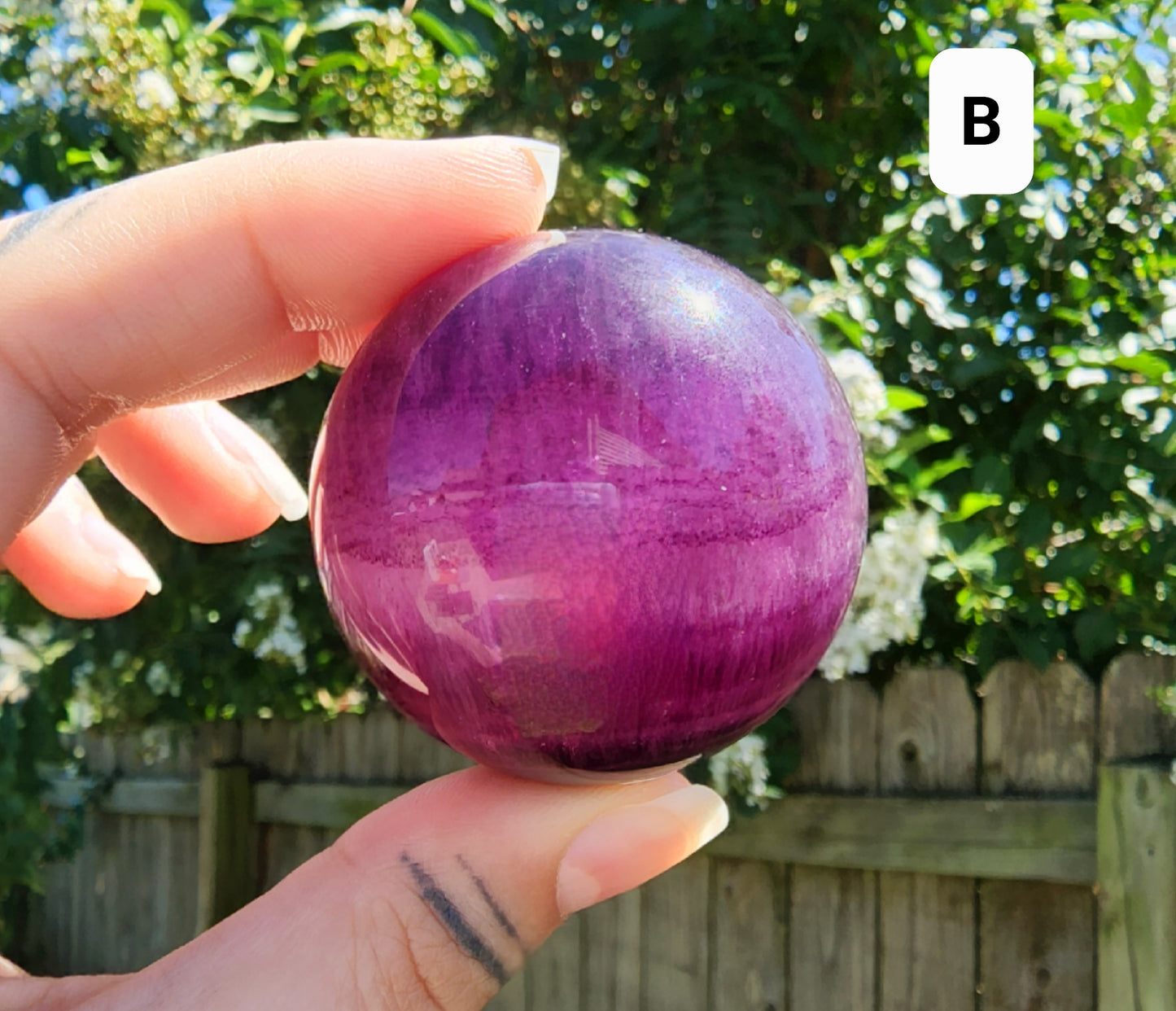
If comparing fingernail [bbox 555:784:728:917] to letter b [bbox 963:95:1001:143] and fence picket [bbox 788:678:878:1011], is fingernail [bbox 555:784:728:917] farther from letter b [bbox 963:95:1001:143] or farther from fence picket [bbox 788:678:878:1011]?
letter b [bbox 963:95:1001:143]

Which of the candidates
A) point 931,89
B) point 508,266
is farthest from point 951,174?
point 508,266

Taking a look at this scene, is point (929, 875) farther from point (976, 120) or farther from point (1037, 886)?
point (976, 120)

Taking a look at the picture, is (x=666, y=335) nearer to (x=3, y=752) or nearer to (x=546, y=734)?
(x=546, y=734)

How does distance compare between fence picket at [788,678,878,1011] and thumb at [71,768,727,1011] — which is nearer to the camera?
thumb at [71,768,727,1011]

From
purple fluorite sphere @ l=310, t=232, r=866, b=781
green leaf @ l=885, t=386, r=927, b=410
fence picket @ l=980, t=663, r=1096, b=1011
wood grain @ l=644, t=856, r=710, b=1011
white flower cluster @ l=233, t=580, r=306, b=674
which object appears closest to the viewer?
purple fluorite sphere @ l=310, t=232, r=866, b=781

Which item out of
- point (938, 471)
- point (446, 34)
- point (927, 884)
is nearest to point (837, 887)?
point (927, 884)

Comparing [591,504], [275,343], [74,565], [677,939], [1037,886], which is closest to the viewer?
[591,504]

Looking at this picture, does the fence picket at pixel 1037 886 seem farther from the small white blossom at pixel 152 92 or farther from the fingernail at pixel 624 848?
the small white blossom at pixel 152 92

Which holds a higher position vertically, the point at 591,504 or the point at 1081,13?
the point at 1081,13

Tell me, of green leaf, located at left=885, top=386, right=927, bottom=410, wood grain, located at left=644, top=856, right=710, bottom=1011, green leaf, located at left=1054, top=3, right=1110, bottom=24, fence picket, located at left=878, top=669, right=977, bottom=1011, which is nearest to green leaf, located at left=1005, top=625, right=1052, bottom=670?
fence picket, located at left=878, top=669, right=977, bottom=1011
